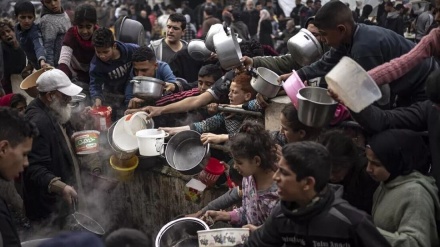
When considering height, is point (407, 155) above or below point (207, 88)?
above

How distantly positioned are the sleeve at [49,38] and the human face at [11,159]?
4398mm

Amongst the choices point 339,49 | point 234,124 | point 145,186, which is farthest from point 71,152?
point 339,49

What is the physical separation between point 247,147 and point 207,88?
7.49 feet

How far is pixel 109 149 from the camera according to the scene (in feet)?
20.1

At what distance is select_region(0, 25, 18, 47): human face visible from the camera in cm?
861

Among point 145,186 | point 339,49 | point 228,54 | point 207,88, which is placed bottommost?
point 145,186

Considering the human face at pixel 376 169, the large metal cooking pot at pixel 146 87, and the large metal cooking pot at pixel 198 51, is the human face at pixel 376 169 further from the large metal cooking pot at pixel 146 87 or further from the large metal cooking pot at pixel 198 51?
the large metal cooking pot at pixel 198 51

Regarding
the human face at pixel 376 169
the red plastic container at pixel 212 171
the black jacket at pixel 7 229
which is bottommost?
the red plastic container at pixel 212 171

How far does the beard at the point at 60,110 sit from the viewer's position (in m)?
5.40

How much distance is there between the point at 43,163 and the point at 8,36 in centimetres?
409

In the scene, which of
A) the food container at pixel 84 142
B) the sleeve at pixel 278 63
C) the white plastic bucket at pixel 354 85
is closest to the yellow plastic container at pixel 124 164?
the food container at pixel 84 142

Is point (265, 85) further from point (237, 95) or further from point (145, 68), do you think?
point (145, 68)

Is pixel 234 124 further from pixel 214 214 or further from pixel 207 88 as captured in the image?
pixel 214 214

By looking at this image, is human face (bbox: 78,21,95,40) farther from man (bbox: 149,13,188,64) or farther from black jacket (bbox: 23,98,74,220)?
black jacket (bbox: 23,98,74,220)
